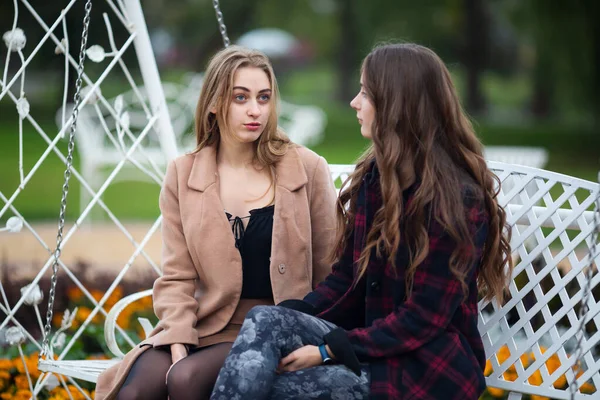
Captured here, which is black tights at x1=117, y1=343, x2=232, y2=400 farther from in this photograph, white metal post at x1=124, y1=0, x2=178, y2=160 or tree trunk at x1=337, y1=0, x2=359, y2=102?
tree trunk at x1=337, y1=0, x2=359, y2=102

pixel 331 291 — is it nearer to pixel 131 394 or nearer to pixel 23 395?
pixel 131 394

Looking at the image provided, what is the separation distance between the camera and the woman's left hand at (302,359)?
250 centimetres

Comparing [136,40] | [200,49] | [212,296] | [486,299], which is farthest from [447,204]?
[200,49]

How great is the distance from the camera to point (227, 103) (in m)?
2.96

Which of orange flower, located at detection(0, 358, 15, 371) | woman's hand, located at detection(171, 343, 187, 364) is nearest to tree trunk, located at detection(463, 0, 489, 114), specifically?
orange flower, located at detection(0, 358, 15, 371)

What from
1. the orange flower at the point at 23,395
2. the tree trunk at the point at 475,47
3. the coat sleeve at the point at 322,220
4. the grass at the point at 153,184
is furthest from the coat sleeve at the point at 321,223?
the tree trunk at the point at 475,47

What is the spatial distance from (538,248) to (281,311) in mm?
917

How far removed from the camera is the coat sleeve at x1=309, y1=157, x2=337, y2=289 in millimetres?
3047

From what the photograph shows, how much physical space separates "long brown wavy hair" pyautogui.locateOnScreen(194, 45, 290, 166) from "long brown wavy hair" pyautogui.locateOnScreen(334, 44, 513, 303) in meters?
0.50

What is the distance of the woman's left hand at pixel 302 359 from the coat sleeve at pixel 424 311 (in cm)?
6

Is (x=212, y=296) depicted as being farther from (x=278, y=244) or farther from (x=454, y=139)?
(x=454, y=139)

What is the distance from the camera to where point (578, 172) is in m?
12.8

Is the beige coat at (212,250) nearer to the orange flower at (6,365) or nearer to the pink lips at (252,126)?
the pink lips at (252,126)

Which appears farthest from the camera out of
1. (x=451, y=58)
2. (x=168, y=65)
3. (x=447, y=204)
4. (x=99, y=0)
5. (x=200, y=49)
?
(x=168, y=65)
